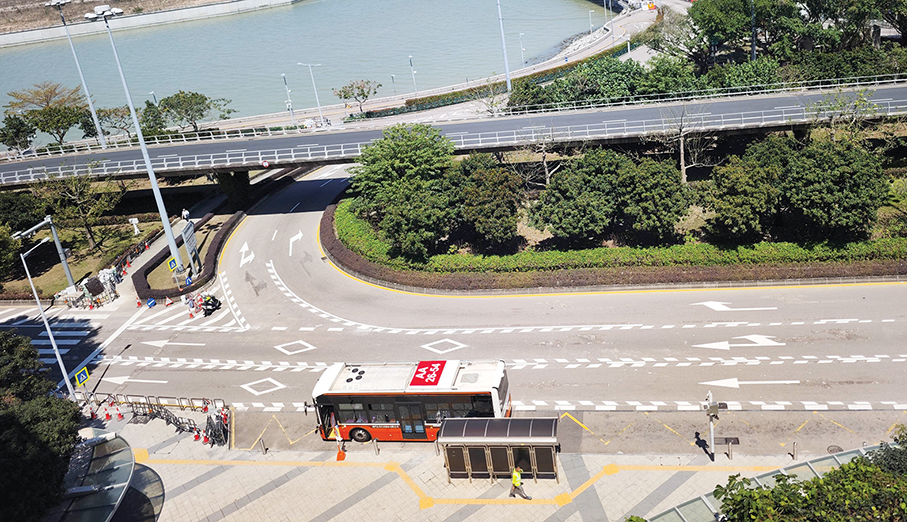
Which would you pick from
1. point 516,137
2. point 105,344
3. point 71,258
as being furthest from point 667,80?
point 71,258

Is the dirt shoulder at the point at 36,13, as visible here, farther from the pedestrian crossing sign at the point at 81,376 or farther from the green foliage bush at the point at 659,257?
the pedestrian crossing sign at the point at 81,376

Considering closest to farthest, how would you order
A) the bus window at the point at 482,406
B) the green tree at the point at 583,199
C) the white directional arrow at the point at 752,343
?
the bus window at the point at 482,406
the white directional arrow at the point at 752,343
the green tree at the point at 583,199

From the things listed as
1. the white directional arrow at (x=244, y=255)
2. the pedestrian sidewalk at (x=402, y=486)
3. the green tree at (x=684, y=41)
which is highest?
the green tree at (x=684, y=41)

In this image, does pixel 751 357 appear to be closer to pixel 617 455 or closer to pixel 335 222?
pixel 617 455

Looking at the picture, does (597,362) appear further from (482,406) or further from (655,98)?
(655,98)

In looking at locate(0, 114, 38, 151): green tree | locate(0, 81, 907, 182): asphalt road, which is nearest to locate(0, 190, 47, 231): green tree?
locate(0, 81, 907, 182): asphalt road

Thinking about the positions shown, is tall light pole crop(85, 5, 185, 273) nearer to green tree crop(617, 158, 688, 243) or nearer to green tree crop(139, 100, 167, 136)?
green tree crop(617, 158, 688, 243)

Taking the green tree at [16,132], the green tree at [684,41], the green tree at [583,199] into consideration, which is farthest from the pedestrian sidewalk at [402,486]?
the green tree at [16,132]
